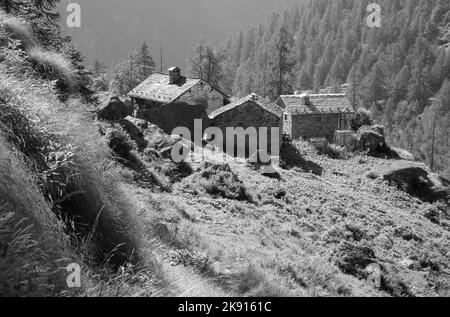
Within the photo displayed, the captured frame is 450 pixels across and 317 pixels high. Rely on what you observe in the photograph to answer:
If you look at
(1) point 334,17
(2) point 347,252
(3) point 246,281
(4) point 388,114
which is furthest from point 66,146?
(1) point 334,17

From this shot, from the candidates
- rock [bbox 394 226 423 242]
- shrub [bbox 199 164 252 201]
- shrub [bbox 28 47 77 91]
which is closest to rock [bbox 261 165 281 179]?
shrub [bbox 199 164 252 201]

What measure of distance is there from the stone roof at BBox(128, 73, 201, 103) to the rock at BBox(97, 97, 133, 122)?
10.9 m

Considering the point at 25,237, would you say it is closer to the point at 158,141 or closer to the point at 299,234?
the point at 299,234

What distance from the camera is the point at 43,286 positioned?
5.14 metres

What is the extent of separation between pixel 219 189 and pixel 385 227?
8450 millimetres

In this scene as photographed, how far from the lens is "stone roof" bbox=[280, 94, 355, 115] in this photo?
1747 inches

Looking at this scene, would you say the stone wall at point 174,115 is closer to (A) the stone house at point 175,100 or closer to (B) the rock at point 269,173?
(A) the stone house at point 175,100

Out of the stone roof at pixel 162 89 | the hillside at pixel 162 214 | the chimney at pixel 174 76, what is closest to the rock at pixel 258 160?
the hillside at pixel 162 214

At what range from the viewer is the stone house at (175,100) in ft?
114

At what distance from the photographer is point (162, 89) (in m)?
39.0

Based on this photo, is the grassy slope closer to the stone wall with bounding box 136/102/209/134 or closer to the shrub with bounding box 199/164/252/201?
the shrub with bounding box 199/164/252/201

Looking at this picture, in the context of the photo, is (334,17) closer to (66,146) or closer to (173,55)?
(173,55)

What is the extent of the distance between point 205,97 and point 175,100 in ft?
9.67

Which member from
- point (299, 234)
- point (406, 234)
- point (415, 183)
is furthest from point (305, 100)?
point (299, 234)
